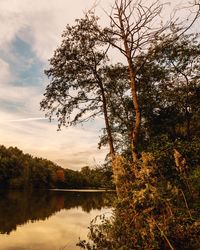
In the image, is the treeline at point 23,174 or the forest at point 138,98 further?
the treeline at point 23,174

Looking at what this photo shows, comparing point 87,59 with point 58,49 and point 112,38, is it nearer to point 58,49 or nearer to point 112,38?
point 58,49

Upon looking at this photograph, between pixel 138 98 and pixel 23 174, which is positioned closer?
pixel 138 98

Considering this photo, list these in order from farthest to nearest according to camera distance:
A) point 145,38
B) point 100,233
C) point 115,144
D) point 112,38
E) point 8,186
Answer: point 8,186
point 115,144
point 112,38
point 145,38
point 100,233

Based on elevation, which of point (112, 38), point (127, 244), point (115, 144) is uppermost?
point (112, 38)

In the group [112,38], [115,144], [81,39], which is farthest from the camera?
[115,144]

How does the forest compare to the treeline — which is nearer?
the forest

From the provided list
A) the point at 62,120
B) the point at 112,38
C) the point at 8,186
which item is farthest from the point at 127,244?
the point at 8,186

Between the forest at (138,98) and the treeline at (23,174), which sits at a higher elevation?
the treeline at (23,174)

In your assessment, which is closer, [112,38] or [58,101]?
[112,38]

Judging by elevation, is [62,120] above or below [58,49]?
below

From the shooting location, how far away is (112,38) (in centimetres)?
1389

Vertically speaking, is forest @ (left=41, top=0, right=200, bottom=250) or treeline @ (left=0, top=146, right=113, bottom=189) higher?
treeline @ (left=0, top=146, right=113, bottom=189)

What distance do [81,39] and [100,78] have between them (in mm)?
2169

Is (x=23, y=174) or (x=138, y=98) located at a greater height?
(x=23, y=174)
